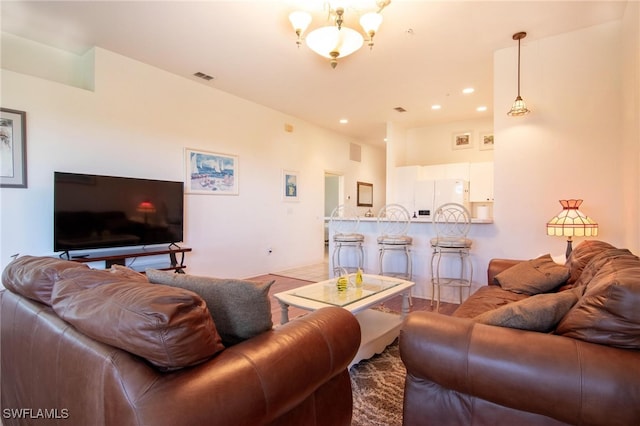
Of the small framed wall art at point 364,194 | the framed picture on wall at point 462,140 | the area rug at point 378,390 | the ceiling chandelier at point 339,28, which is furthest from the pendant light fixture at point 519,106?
the small framed wall art at point 364,194

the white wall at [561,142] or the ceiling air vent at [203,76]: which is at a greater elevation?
the ceiling air vent at [203,76]

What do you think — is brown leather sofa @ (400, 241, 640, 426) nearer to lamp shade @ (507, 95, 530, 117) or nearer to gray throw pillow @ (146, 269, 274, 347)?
gray throw pillow @ (146, 269, 274, 347)

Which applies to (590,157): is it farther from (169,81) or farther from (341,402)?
(169,81)

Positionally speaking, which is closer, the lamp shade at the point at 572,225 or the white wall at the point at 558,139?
the lamp shade at the point at 572,225

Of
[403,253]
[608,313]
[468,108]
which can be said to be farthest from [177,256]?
[468,108]

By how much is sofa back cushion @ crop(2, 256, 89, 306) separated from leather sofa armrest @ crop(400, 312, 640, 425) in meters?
1.46

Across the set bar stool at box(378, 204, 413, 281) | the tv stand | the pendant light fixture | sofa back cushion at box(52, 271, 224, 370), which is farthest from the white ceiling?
sofa back cushion at box(52, 271, 224, 370)

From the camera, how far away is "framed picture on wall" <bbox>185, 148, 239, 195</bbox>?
14.3 ft

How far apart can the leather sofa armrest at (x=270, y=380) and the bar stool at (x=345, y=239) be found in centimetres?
298

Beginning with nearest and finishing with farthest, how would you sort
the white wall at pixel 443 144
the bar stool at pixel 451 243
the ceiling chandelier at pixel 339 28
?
the ceiling chandelier at pixel 339 28, the bar stool at pixel 451 243, the white wall at pixel 443 144

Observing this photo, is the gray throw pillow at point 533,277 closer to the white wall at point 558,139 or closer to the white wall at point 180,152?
the white wall at point 558,139

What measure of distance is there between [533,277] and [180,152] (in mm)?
4138

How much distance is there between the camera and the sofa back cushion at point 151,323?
856 millimetres

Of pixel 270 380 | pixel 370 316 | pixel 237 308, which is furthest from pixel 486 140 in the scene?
pixel 270 380
